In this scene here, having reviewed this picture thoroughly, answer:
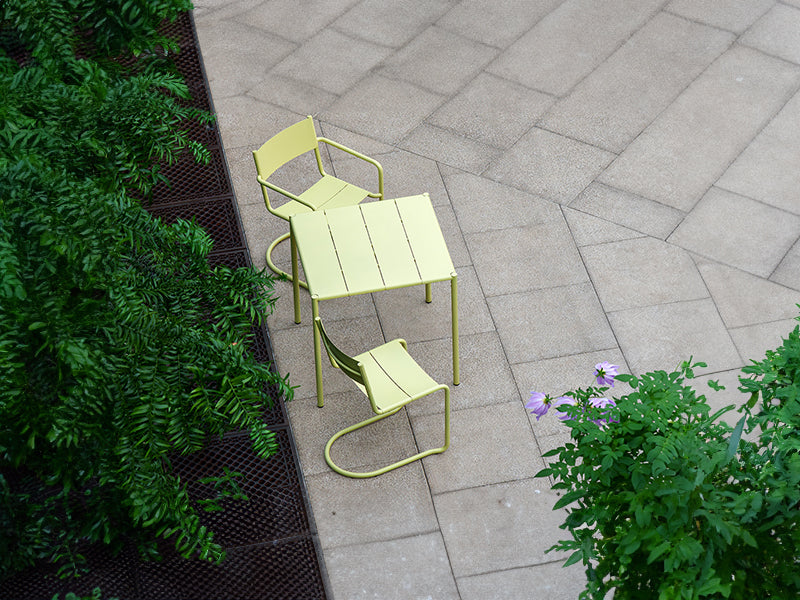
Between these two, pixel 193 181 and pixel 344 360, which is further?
pixel 193 181

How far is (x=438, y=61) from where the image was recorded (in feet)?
25.8

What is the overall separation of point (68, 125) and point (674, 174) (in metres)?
4.55

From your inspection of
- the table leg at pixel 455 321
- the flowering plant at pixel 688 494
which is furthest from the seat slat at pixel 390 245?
the flowering plant at pixel 688 494

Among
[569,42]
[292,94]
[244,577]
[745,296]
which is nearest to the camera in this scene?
[244,577]

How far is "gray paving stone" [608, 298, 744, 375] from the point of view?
5.69 metres

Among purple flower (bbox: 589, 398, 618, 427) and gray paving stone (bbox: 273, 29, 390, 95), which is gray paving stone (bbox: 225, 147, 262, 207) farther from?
purple flower (bbox: 589, 398, 618, 427)

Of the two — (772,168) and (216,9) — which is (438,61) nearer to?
(216,9)

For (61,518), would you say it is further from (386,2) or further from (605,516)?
(386,2)

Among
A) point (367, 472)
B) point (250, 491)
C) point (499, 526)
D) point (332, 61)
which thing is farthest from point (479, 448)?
point (332, 61)

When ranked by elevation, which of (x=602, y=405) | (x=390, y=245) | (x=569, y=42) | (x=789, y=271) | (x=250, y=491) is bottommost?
(x=789, y=271)

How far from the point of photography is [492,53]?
7.97 metres

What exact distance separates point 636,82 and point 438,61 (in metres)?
1.59

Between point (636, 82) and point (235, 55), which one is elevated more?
point (235, 55)

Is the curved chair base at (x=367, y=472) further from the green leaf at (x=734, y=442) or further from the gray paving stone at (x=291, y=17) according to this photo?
the gray paving stone at (x=291, y=17)
